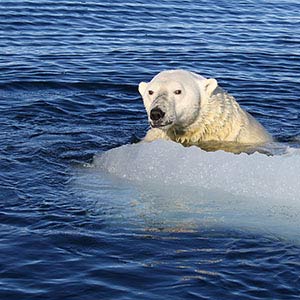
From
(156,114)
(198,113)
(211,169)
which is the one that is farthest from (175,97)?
(211,169)

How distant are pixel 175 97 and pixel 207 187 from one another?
148 cm

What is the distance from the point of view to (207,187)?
27.6 ft

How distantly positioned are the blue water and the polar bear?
0.75 metres

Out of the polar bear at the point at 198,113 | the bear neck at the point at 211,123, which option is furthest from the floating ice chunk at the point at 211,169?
the bear neck at the point at 211,123

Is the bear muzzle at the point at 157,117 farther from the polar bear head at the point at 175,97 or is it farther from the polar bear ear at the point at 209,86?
the polar bear ear at the point at 209,86

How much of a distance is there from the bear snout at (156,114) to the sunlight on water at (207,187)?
255 millimetres

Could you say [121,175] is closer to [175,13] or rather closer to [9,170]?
[9,170]

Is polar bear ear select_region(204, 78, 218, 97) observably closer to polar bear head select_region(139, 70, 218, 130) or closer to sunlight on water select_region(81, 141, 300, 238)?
polar bear head select_region(139, 70, 218, 130)

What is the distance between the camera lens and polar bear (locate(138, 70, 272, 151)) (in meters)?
9.59

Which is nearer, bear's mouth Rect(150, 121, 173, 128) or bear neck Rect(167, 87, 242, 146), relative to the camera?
bear's mouth Rect(150, 121, 173, 128)

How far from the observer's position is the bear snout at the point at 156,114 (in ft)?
29.8

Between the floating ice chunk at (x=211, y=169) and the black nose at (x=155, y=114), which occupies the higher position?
the black nose at (x=155, y=114)

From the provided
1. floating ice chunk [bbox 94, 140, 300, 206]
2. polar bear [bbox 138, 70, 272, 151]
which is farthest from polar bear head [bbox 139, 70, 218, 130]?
floating ice chunk [bbox 94, 140, 300, 206]

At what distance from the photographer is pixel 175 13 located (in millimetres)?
20672
